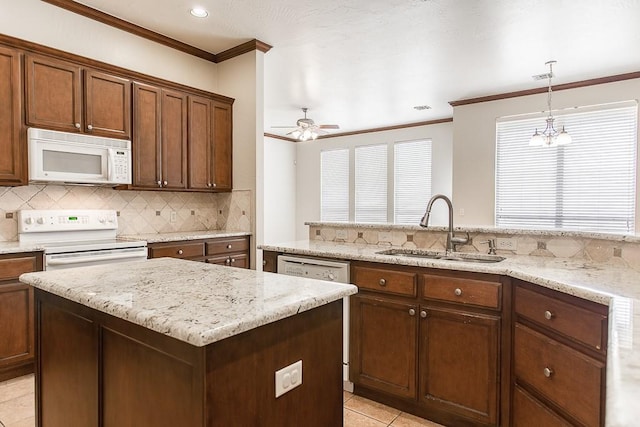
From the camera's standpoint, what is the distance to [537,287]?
1.77 meters

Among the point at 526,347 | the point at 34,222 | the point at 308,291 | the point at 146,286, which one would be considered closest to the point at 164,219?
the point at 34,222

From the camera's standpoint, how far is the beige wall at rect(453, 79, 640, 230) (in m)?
5.32

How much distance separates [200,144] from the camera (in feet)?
13.0

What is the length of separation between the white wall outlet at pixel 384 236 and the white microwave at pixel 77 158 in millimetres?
2244

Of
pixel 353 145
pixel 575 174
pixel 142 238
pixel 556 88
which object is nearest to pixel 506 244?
pixel 142 238

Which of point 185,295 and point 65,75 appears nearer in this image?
point 185,295

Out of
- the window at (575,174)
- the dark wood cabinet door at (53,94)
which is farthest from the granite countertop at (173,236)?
the window at (575,174)

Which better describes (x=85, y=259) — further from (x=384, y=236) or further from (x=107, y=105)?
(x=384, y=236)

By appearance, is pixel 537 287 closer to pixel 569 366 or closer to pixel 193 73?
pixel 569 366

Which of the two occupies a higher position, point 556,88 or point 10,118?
point 556,88

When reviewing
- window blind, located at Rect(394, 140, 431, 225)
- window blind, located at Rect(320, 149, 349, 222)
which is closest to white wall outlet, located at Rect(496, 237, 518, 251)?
window blind, located at Rect(394, 140, 431, 225)

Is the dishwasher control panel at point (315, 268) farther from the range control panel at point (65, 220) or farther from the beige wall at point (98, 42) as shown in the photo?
the beige wall at point (98, 42)

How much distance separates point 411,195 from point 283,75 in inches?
149

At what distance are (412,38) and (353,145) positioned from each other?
4513 mm
